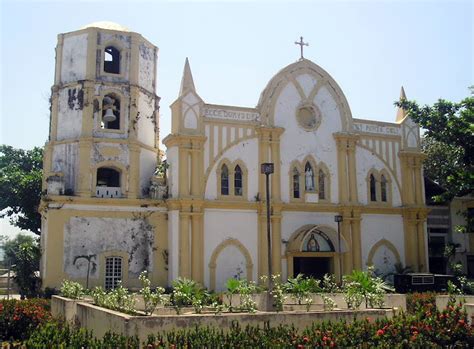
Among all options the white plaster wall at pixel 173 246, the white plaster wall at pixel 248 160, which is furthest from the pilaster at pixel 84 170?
the white plaster wall at pixel 248 160

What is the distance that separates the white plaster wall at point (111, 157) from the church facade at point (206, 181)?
5 centimetres

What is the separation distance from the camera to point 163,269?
91.2ft

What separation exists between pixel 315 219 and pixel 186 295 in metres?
15.6

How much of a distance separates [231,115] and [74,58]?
883 centimetres

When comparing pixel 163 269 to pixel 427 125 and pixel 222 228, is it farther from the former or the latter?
pixel 427 125

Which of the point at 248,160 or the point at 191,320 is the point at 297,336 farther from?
the point at 248,160

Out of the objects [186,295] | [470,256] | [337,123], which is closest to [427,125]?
[337,123]

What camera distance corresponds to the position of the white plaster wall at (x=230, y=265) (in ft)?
91.6

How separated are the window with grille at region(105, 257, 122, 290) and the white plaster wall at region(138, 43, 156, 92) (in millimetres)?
9570

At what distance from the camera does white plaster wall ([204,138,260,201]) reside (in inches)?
1128

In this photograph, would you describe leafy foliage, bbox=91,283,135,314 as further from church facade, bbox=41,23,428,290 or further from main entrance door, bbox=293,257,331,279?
main entrance door, bbox=293,257,331,279

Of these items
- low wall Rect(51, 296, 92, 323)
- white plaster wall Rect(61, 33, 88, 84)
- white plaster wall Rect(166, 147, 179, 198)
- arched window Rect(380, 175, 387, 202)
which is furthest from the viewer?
arched window Rect(380, 175, 387, 202)

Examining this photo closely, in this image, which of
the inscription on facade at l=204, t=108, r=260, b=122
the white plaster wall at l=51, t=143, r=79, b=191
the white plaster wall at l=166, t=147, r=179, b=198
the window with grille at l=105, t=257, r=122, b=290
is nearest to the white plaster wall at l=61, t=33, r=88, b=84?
the white plaster wall at l=51, t=143, r=79, b=191

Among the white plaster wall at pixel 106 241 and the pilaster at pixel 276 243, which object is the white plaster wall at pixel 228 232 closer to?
the pilaster at pixel 276 243
